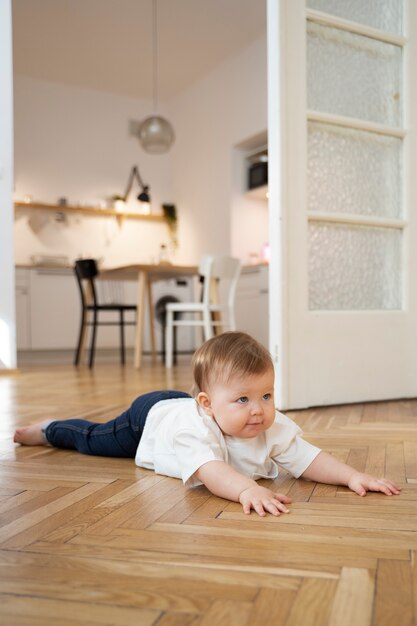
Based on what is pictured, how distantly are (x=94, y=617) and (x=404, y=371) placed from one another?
2.03 metres

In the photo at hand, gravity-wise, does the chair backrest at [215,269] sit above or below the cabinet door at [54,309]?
above

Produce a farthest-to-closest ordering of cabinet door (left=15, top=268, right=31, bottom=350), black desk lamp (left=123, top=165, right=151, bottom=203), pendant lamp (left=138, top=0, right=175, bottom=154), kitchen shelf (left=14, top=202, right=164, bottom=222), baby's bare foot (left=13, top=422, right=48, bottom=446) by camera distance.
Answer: black desk lamp (left=123, top=165, right=151, bottom=203), kitchen shelf (left=14, top=202, right=164, bottom=222), cabinet door (left=15, top=268, right=31, bottom=350), pendant lamp (left=138, top=0, right=175, bottom=154), baby's bare foot (left=13, top=422, right=48, bottom=446)

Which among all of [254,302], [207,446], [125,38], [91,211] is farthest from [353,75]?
[91,211]

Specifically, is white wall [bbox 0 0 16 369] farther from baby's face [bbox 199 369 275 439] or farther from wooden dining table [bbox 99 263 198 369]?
baby's face [bbox 199 369 275 439]

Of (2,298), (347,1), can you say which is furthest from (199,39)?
(347,1)

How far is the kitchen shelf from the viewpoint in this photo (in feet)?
22.0

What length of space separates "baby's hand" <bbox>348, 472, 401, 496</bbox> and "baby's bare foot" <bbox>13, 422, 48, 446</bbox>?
2.65ft

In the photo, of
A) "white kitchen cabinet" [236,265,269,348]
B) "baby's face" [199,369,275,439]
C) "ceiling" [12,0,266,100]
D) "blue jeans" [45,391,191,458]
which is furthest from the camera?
"white kitchen cabinet" [236,265,269,348]

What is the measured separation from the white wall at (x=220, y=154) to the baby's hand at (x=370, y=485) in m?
5.15

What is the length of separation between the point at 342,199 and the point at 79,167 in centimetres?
525

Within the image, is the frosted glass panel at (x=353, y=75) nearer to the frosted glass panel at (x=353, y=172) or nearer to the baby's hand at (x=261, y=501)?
the frosted glass panel at (x=353, y=172)

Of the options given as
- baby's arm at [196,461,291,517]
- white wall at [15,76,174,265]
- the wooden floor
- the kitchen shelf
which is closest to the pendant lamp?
the kitchen shelf

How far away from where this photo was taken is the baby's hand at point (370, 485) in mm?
1103

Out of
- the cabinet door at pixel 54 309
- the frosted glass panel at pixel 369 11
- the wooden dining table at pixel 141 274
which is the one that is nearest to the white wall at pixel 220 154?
the wooden dining table at pixel 141 274
